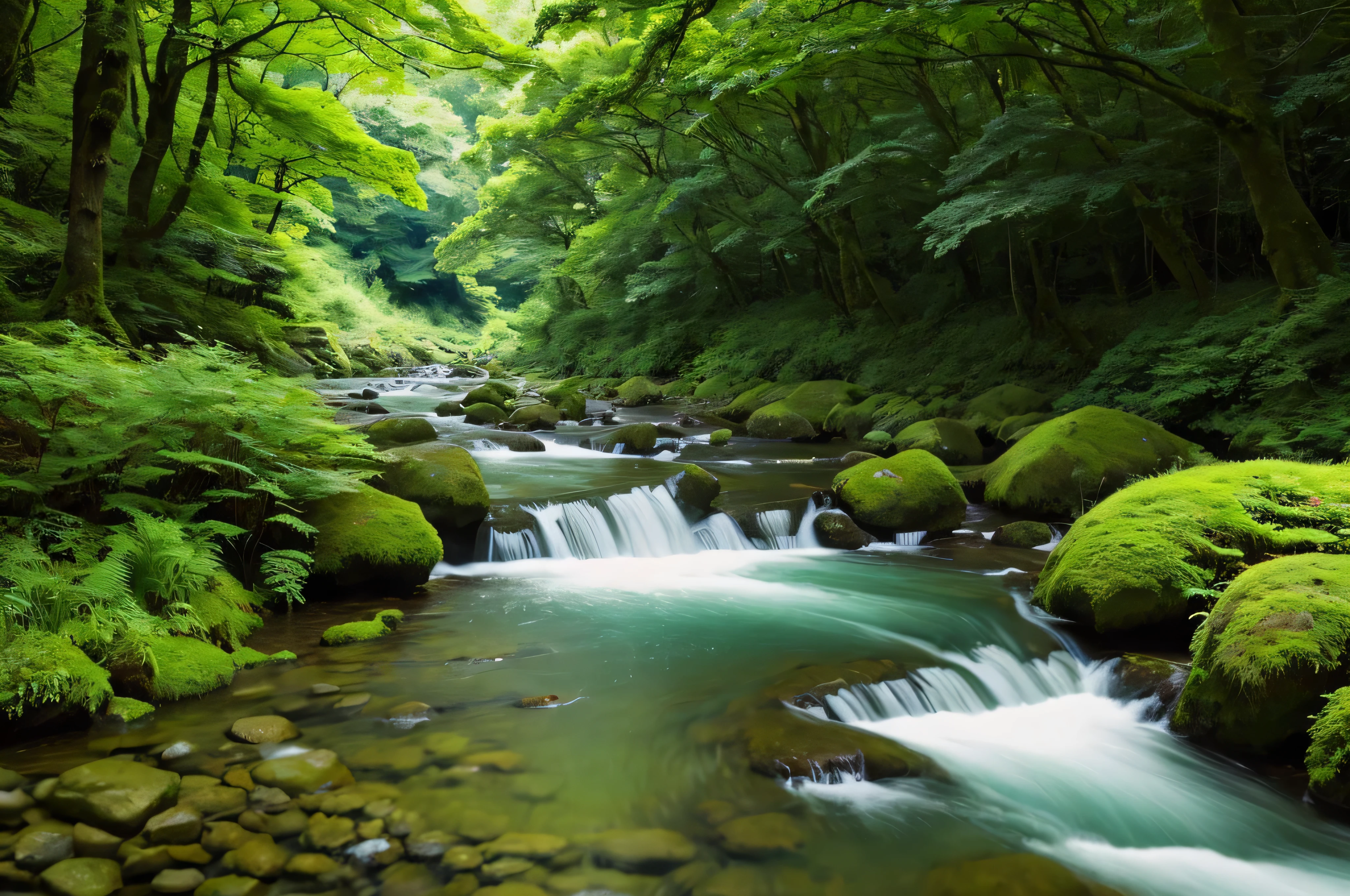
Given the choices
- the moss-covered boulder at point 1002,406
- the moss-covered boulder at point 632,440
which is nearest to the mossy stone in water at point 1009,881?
the moss-covered boulder at point 632,440

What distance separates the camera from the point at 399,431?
10.0 meters

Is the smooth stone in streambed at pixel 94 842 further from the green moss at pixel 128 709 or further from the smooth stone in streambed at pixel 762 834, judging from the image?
the smooth stone in streambed at pixel 762 834

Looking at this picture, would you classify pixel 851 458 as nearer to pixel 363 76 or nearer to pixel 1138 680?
pixel 1138 680

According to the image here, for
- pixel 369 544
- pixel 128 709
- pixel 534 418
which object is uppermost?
pixel 534 418

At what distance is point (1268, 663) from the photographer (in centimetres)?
344

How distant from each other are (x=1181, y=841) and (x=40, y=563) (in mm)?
5773

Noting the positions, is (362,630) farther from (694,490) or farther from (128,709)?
(694,490)

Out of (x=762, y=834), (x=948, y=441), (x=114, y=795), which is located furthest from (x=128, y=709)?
(x=948, y=441)

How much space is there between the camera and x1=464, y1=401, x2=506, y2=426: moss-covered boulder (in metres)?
15.3

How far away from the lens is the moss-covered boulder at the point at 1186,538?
471 cm

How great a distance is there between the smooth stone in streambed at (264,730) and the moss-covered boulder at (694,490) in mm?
5576

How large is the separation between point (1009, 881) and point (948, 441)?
8.93m

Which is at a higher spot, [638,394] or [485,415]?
[638,394]

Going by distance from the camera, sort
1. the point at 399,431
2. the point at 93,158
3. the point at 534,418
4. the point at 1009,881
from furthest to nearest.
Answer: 1. the point at 534,418
2. the point at 399,431
3. the point at 93,158
4. the point at 1009,881
